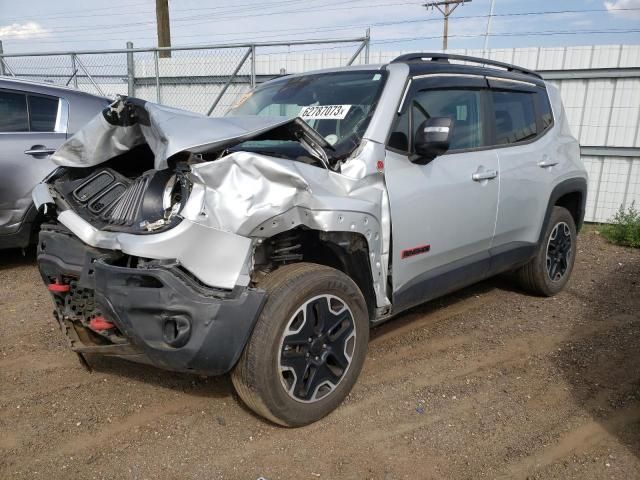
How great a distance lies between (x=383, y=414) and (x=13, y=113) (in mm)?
4679

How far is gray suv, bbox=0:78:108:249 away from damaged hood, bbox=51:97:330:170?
216 centimetres

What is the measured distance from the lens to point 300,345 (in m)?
2.81

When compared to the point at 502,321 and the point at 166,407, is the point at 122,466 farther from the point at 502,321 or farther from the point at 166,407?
the point at 502,321

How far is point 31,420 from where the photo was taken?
9.75 ft

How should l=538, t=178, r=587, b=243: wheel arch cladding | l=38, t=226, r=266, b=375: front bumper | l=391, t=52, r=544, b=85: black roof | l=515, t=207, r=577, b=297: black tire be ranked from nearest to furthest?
1. l=38, t=226, r=266, b=375: front bumper
2. l=391, t=52, r=544, b=85: black roof
3. l=538, t=178, r=587, b=243: wheel arch cladding
4. l=515, t=207, r=577, b=297: black tire

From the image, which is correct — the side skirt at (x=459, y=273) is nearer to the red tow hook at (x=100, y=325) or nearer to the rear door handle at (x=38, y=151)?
the red tow hook at (x=100, y=325)

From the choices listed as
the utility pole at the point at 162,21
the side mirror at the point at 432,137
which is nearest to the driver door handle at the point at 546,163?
the side mirror at the point at 432,137

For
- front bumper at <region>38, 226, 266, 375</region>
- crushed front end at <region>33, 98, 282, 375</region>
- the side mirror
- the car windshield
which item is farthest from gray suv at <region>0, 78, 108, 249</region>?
the side mirror

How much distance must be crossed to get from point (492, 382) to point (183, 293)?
6.97ft

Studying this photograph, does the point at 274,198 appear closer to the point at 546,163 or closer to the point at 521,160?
the point at 521,160

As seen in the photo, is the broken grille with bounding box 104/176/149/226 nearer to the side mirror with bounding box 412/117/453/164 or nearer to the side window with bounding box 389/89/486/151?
the side window with bounding box 389/89/486/151

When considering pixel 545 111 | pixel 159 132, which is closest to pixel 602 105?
pixel 545 111

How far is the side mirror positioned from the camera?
10.5 ft

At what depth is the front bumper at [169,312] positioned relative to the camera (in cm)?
241
